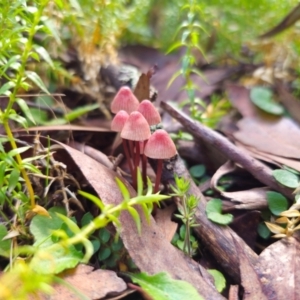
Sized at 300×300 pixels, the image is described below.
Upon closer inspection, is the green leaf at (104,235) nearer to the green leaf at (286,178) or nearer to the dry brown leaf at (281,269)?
the dry brown leaf at (281,269)

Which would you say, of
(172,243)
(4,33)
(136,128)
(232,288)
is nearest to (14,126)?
(4,33)

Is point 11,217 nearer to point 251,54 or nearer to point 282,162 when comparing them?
point 282,162

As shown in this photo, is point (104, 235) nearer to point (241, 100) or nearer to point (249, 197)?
point (249, 197)

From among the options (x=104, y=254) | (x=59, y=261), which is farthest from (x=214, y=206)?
(x=59, y=261)

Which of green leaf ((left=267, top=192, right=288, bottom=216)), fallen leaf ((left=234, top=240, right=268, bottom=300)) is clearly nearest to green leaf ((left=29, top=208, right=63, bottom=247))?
fallen leaf ((left=234, top=240, right=268, bottom=300))

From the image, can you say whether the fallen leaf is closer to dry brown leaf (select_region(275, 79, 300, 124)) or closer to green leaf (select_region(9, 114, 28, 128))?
green leaf (select_region(9, 114, 28, 128))

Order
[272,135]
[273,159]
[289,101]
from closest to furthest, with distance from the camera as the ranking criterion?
[273,159]
[272,135]
[289,101]
